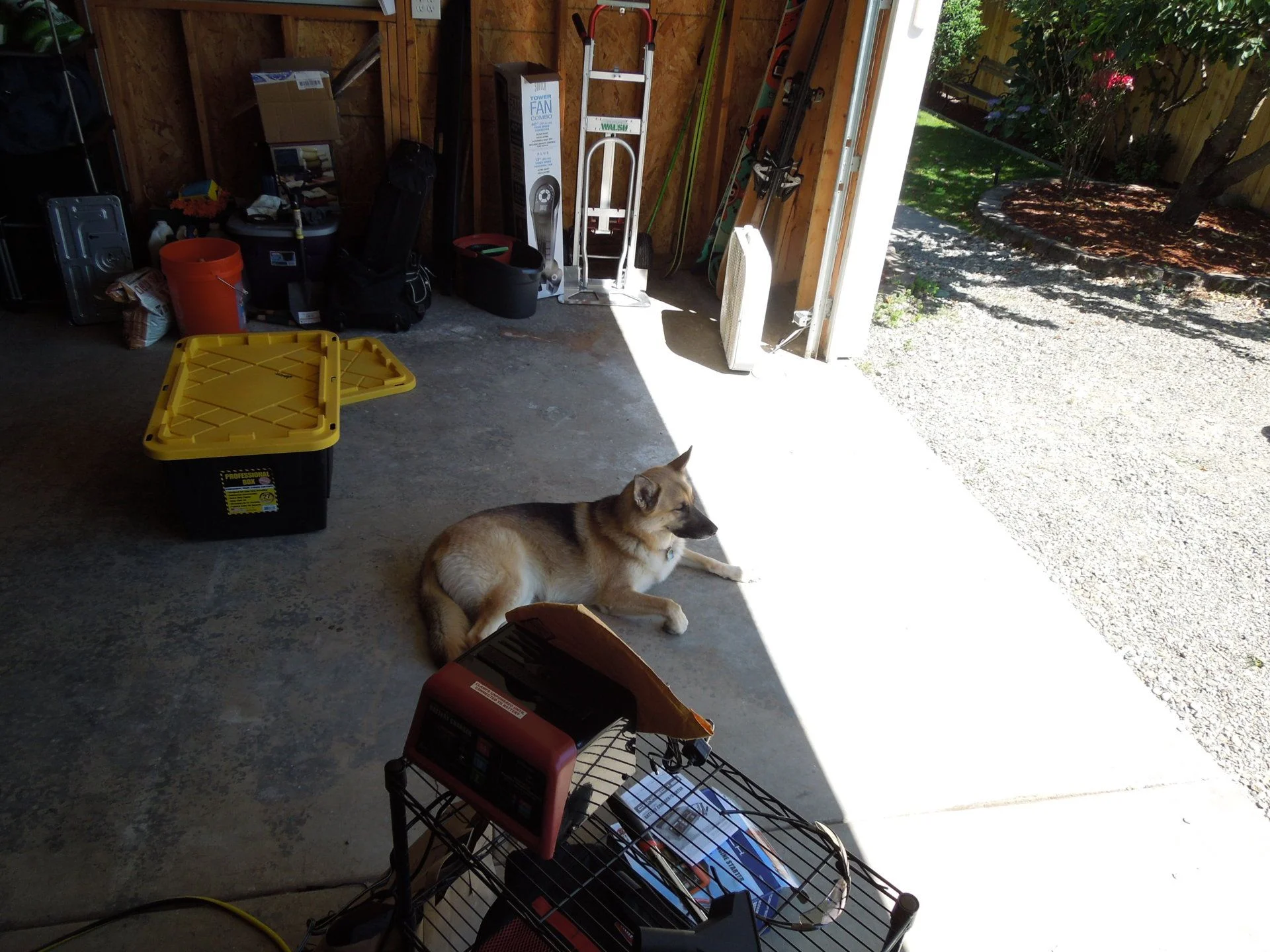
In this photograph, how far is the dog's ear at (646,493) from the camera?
3367 millimetres

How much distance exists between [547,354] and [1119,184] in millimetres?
8580

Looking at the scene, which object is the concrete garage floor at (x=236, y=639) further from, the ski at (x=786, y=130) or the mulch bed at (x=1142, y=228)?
the mulch bed at (x=1142, y=228)

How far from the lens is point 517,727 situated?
57.0 inches

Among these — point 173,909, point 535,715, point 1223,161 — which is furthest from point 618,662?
point 1223,161

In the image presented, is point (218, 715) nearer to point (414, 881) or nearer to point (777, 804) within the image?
point (414, 881)

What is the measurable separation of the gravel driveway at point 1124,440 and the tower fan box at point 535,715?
281 centimetres

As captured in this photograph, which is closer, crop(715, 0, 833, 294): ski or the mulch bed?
crop(715, 0, 833, 294): ski

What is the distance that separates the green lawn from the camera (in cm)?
1032

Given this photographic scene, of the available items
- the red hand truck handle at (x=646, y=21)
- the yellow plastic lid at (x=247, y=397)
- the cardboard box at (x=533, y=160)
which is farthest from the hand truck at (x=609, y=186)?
the yellow plastic lid at (x=247, y=397)

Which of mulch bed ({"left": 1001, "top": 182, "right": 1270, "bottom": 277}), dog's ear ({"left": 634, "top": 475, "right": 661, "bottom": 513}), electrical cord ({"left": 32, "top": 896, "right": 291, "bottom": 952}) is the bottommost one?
electrical cord ({"left": 32, "top": 896, "right": 291, "bottom": 952})

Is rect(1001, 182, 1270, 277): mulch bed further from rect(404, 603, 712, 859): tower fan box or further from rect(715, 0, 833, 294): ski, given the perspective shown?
rect(404, 603, 712, 859): tower fan box

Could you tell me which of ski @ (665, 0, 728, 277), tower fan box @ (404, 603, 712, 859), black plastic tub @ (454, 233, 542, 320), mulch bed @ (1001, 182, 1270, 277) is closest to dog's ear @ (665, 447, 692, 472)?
tower fan box @ (404, 603, 712, 859)

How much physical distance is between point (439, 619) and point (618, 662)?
71.2 inches

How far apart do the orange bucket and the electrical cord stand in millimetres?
3659
